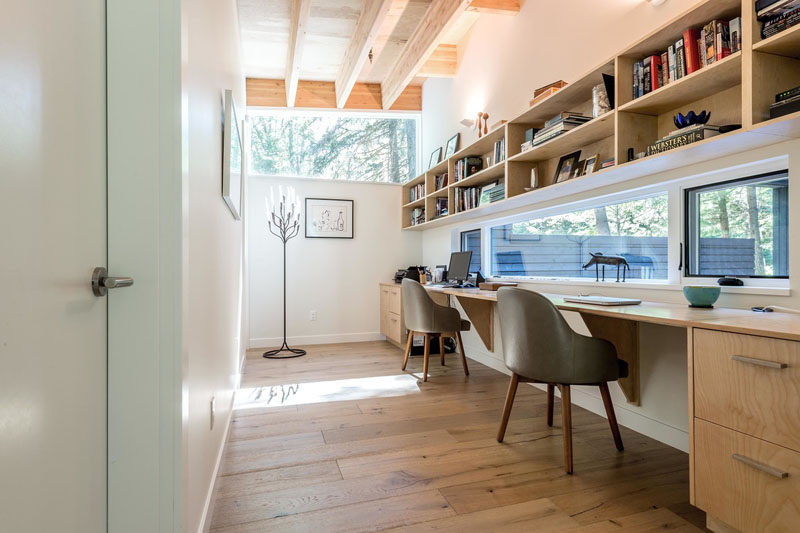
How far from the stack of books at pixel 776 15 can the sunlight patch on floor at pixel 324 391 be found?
2743mm

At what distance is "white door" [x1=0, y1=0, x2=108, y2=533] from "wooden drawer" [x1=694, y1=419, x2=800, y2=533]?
1.78 meters

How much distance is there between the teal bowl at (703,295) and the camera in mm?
1853

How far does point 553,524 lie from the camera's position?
1.55 meters

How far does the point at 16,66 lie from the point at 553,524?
193 centimetres

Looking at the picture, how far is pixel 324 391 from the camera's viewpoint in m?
3.19

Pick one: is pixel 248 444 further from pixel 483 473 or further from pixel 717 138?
pixel 717 138

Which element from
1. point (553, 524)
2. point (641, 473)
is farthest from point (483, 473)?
point (641, 473)

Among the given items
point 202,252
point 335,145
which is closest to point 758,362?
point 202,252

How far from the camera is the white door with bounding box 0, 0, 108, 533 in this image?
0.60 metres

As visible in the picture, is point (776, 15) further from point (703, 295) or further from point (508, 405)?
point (508, 405)

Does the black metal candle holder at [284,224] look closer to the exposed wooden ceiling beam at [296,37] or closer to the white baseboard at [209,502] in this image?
the exposed wooden ceiling beam at [296,37]

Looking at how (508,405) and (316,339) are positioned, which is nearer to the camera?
(508,405)

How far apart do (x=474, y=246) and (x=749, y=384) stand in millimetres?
3195

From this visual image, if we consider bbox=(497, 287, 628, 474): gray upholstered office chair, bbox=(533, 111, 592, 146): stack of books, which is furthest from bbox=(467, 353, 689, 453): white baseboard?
bbox=(533, 111, 592, 146): stack of books
